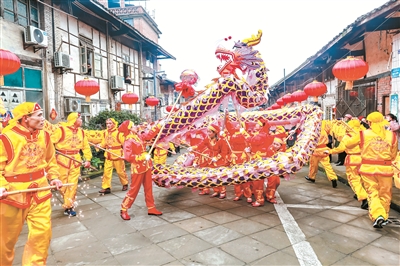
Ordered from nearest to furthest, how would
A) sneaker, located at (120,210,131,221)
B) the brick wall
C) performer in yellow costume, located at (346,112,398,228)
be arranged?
1. performer in yellow costume, located at (346,112,398,228)
2. sneaker, located at (120,210,131,221)
3. the brick wall

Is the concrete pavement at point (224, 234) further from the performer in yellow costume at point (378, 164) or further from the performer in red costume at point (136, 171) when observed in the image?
the performer in yellow costume at point (378, 164)

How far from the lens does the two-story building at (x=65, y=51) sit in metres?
8.05

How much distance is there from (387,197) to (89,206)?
4878 millimetres

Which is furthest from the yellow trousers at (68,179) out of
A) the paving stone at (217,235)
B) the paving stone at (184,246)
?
the paving stone at (217,235)

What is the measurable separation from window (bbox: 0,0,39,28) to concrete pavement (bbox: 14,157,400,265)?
5.45 metres

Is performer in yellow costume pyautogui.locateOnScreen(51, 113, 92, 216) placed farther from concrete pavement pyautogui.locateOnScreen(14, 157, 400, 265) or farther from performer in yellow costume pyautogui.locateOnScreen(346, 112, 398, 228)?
performer in yellow costume pyautogui.locateOnScreen(346, 112, 398, 228)

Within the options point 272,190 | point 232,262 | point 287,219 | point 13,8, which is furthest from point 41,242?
point 13,8

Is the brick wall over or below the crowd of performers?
over

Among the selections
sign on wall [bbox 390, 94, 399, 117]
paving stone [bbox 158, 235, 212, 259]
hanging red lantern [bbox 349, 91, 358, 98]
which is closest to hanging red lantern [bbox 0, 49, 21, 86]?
paving stone [bbox 158, 235, 212, 259]

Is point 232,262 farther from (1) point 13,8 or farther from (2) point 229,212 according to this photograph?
(1) point 13,8

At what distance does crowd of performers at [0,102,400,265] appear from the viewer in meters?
2.78

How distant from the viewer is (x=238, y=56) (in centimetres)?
567

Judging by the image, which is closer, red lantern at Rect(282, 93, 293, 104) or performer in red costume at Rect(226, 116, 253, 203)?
performer in red costume at Rect(226, 116, 253, 203)

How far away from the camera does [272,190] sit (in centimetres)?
542
